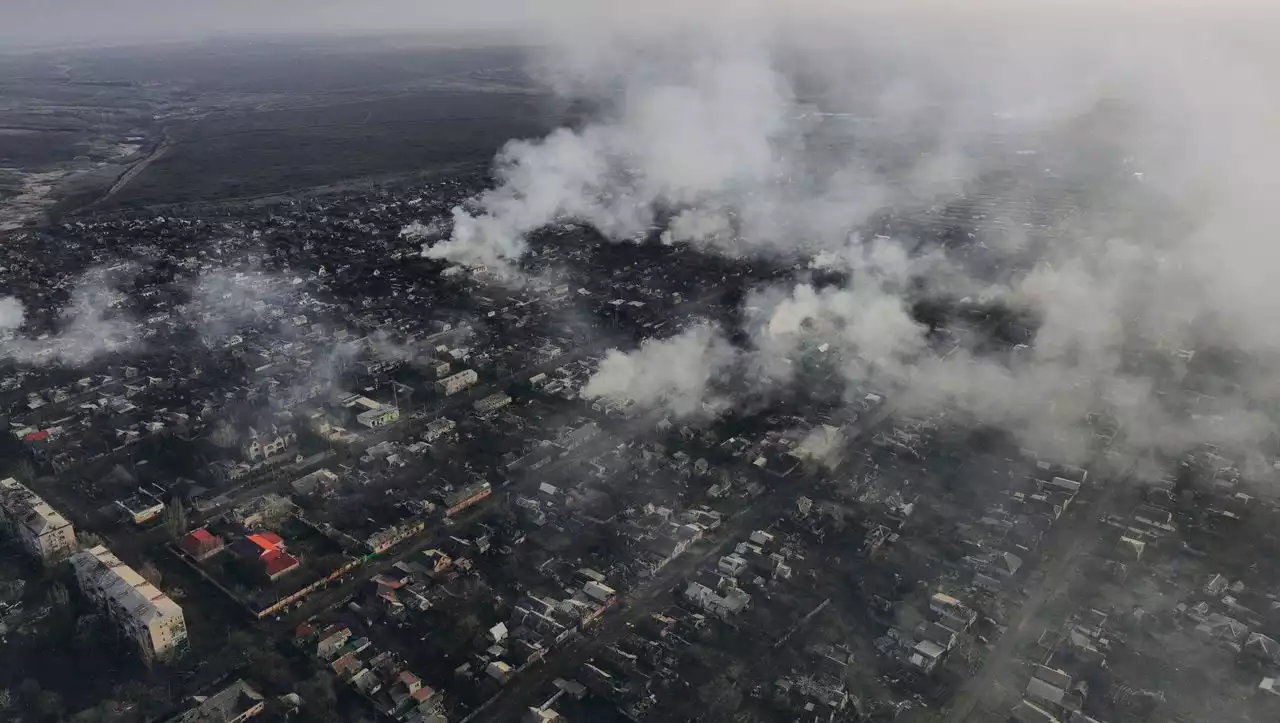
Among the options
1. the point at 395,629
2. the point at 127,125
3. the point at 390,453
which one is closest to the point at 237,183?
the point at 127,125

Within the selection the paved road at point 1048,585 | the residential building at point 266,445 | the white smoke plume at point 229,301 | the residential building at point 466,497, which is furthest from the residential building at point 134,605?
the white smoke plume at point 229,301

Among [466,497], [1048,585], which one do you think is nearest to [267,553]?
[466,497]

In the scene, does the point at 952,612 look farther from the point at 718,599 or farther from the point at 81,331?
the point at 81,331

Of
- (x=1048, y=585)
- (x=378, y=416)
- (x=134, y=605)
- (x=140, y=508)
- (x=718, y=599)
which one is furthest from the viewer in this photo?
(x=378, y=416)

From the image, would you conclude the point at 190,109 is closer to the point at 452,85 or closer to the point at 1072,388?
the point at 452,85

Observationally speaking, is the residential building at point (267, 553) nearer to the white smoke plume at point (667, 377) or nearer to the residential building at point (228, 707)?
the residential building at point (228, 707)

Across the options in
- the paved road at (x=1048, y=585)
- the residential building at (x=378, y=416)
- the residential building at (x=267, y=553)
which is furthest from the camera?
the residential building at (x=378, y=416)
